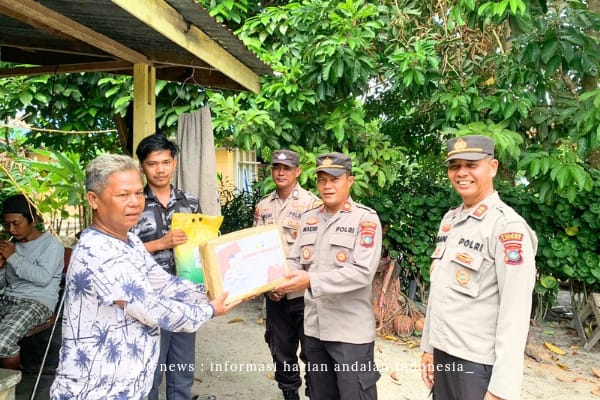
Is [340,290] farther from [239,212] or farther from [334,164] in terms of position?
[239,212]

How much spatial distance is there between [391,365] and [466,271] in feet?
9.52

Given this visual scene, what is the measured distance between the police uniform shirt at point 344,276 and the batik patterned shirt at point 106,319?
86 cm

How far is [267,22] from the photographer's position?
490 cm

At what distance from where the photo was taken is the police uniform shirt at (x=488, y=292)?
73.7 inches

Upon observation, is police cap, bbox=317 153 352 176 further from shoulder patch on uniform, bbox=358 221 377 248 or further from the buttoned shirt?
the buttoned shirt

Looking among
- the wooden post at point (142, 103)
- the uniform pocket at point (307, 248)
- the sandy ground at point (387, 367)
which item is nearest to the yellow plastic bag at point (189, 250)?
the uniform pocket at point (307, 248)

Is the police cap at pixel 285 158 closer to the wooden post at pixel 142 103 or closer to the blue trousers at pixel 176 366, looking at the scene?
the wooden post at pixel 142 103

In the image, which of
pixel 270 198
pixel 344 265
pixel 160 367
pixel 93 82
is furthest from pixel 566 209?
pixel 93 82

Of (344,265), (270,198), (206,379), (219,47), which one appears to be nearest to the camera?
(344,265)

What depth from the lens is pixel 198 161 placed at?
3738 mm

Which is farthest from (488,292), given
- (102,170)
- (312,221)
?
(102,170)

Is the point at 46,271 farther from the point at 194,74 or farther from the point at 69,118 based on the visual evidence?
the point at 69,118

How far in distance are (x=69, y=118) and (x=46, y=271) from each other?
272 centimetres

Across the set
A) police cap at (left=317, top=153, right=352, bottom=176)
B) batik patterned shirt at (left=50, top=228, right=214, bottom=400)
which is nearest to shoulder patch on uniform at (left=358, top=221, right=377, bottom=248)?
police cap at (left=317, top=153, right=352, bottom=176)
